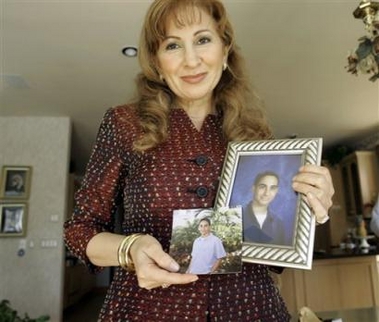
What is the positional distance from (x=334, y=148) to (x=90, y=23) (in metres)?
4.39

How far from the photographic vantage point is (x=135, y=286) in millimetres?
582

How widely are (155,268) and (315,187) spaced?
0.85 feet

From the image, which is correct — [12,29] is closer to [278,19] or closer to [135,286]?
[278,19]

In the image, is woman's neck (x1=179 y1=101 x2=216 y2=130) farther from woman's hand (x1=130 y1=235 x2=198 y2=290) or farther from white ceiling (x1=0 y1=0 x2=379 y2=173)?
white ceiling (x1=0 y1=0 x2=379 y2=173)

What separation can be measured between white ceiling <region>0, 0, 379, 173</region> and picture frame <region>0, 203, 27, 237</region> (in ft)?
3.24

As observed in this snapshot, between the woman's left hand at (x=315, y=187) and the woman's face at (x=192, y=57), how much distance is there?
271 mm

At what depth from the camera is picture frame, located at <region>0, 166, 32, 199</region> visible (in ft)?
12.1

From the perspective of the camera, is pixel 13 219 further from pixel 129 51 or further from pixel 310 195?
pixel 310 195

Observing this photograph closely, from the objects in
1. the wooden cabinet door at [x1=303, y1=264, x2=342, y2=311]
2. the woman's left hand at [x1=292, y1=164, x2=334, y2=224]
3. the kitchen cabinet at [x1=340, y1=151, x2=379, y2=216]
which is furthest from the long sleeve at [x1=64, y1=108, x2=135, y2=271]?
the kitchen cabinet at [x1=340, y1=151, x2=379, y2=216]

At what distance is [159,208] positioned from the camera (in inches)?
23.8

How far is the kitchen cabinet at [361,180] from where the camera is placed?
15.7 feet

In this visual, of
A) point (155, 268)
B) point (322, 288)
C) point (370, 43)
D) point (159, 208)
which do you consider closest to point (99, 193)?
point (159, 208)

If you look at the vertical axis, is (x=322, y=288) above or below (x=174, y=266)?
below

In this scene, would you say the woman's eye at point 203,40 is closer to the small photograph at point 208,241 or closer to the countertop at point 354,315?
the small photograph at point 208,241
